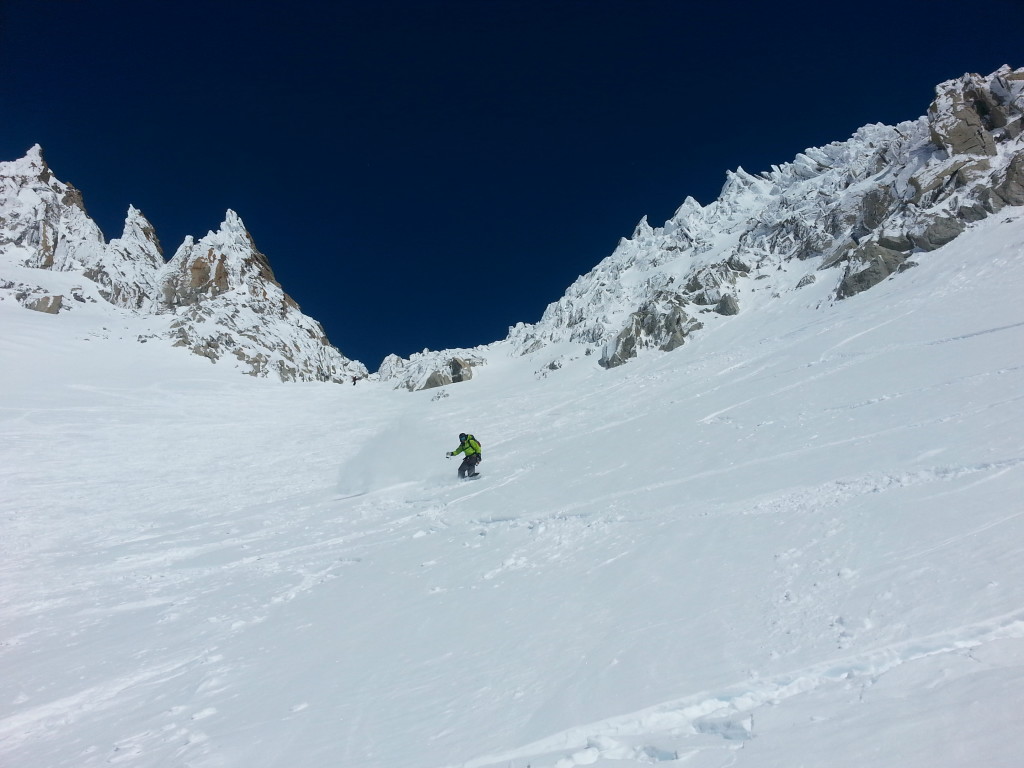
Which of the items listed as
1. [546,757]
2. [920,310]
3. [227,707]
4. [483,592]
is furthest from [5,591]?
[920,310]

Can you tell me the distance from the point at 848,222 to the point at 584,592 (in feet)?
171

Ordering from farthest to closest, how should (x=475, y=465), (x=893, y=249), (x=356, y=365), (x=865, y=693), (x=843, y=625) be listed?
(x=356, y=365), (x=893, y=249), (x=475, y=465), (x=843, y=625), (x=865, y=693)

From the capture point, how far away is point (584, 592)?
780 centimetres

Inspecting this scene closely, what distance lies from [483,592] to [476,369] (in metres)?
58.9

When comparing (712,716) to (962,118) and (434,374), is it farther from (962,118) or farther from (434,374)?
(962,118)

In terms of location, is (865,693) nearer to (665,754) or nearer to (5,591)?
(665,754)

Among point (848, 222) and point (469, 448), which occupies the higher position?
point (848, 222)

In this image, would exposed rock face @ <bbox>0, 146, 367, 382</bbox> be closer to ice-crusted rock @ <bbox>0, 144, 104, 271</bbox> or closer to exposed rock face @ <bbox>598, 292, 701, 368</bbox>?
ice-crusted rock @ <bbox>0, 144, 104, 271</bbox>

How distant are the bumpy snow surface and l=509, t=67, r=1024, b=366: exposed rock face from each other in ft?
56.9

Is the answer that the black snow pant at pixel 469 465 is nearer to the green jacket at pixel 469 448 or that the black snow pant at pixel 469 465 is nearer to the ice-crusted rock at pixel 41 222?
the green jacket at pixel 469 448

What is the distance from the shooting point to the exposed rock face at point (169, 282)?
6059 cm

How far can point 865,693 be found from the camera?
4367mm

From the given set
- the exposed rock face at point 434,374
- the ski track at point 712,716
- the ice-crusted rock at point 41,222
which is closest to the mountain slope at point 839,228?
the exposed rock face at point 434,374

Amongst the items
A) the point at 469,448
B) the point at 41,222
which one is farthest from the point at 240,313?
the point at 469,448
